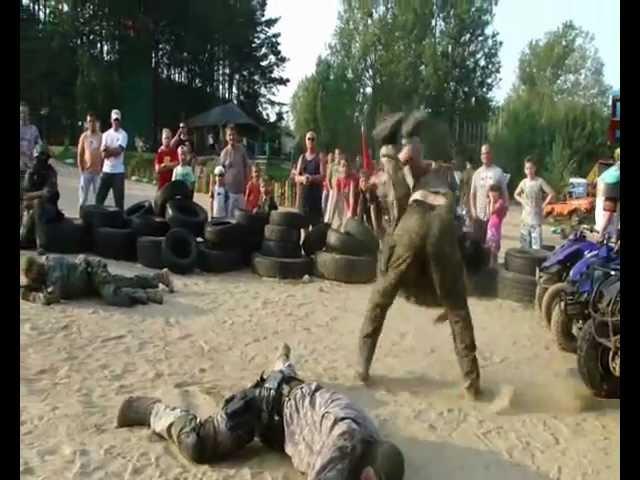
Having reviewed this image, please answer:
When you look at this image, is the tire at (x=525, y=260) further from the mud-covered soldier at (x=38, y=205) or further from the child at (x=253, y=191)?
the mud-covered soldier at (x=38, y=205)

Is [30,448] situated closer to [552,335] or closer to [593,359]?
[593,359]

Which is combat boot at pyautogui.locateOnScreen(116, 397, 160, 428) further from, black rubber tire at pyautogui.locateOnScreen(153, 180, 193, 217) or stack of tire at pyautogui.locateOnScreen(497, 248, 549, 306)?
black rubber tire at pyautogui.locateOnScreen(153, 180, 193, 217)

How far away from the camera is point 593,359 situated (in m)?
5.06

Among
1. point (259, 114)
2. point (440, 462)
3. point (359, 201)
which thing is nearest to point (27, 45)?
point (259, 114)

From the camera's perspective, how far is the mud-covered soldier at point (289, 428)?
3.29 metres

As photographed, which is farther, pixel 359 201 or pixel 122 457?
pixel 359 201

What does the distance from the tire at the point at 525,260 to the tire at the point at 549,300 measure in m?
1.18

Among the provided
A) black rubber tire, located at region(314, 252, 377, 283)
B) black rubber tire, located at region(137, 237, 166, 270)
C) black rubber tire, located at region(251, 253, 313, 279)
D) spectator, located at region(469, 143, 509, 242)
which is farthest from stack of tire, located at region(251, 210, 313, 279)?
spectator, located at region(469, 143, 509, 242)

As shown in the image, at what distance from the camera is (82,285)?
7406 millimetres

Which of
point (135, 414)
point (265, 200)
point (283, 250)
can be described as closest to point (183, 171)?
point (265, 200)

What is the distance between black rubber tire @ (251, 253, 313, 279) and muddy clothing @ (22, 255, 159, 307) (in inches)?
86.5

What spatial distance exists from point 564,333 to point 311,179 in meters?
5.12
